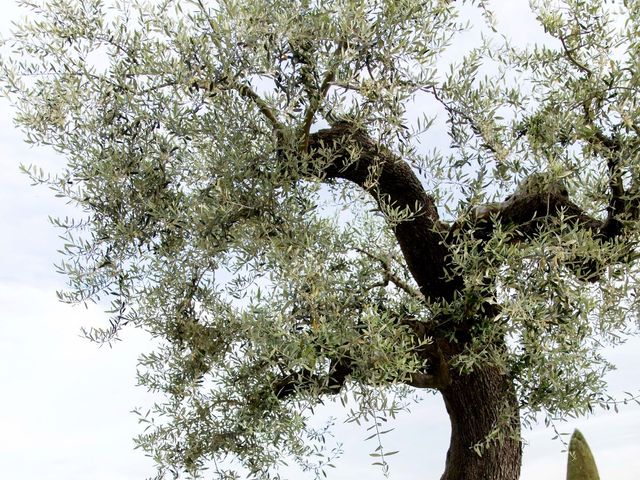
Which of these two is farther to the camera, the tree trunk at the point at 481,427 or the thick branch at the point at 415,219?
the tree trunk at the point at 481,427

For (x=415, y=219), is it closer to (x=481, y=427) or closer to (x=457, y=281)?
(x=457, y=281)

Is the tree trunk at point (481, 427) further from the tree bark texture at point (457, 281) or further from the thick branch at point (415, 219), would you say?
the thick branch at point (415, 219)

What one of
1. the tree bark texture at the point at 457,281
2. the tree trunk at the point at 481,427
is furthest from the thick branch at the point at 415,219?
the tree trunk at the point at 481,427

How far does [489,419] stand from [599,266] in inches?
84.7

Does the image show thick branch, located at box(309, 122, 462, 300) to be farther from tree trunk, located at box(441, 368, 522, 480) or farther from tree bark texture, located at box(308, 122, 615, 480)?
tree trunk, located at box(441, 368, 522, 480)

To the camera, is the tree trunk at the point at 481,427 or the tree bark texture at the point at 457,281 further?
the tree trunk at the point at 481,427

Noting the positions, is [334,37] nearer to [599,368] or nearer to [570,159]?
[570,159]

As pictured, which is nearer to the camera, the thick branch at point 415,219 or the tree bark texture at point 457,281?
the tree bark texture at point 457,281

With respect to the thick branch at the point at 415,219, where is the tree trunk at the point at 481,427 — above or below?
below

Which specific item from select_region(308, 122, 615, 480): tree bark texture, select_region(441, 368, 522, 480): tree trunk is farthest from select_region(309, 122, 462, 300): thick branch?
select_region(441, 368, 522, 480): tree trunk

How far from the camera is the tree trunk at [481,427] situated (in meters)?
7.83

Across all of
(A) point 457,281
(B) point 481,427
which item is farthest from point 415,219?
(B) point 481,427

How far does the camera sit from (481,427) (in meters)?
7.89

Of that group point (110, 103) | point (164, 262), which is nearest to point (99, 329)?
point (164, 262)
